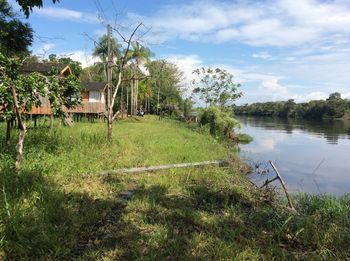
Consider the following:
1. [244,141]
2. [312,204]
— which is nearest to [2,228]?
[312,204]

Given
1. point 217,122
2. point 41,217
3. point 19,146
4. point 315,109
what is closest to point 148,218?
point 41,217

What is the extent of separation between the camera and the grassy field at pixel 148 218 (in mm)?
4750

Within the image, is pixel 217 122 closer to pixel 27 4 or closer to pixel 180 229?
pixel 180 229

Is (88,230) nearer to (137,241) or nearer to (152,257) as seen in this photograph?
(137,241)

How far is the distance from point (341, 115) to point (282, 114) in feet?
80.5

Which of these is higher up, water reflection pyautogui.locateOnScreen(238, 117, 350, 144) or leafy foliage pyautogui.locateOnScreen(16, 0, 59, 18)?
leafy foliage pyautogui.locateOnScreen(16, 0, 59, 18)

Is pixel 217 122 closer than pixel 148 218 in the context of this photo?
No

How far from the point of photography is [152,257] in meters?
4.48

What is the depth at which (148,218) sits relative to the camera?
5949mm

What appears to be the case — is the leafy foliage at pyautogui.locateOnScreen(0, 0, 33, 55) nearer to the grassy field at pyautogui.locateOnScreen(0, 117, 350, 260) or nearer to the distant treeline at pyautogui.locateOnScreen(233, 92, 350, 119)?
the grassy field at pyautogui.locateOnScreen(0, 117, 350, 260)

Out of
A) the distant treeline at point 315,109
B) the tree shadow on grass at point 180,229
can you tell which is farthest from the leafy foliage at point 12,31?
the distant treeline at point 315,109

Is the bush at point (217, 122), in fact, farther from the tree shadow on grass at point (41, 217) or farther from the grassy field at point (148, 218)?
the tree shadow on grass at point (41, 217)

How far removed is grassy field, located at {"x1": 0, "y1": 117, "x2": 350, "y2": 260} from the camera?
4.75 meters

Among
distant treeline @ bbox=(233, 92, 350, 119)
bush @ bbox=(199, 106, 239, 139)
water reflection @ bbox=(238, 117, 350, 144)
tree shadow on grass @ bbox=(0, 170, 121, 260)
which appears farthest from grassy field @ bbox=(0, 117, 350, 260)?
distant treeline @ bbox=(233, 92, 350, 119)
